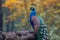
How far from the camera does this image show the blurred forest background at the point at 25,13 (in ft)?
14.0

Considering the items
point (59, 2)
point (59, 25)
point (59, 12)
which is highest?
point (59, 2)

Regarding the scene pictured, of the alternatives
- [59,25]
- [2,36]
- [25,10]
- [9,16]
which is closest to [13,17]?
[9,16]

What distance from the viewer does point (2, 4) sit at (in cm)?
482

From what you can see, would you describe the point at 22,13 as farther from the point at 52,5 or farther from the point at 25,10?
the point at 52,5

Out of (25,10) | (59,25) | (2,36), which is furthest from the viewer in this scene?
(25,10)

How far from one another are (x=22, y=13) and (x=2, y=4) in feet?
2.26

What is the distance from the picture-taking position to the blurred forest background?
167 inches

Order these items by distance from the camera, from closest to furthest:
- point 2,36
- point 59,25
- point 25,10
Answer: point 2,36, point 59,25, point 25,10

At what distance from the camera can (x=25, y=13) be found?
4.56 metres

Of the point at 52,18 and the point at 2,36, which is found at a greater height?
the point at 2,36

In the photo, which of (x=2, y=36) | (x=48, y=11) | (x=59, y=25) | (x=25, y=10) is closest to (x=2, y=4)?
(x=25, y=10)

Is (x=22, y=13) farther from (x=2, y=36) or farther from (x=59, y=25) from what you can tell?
(x=2, y=36)

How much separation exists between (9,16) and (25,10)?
532 millimetres

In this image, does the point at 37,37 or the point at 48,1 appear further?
the point at 48,1
